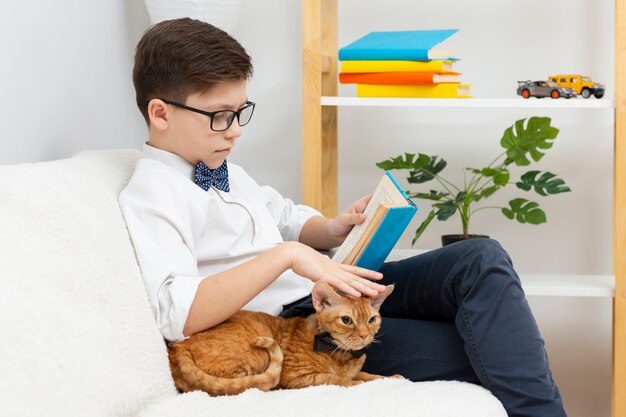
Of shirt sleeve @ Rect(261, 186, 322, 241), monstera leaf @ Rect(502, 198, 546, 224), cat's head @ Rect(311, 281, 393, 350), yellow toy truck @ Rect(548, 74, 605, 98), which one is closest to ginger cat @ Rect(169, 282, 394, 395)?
cat's head @ Rect(311, 281, 393, 350)

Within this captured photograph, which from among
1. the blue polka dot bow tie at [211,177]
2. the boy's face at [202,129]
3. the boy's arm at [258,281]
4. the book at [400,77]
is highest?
the book at [400,77]

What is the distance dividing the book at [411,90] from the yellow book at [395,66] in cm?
5

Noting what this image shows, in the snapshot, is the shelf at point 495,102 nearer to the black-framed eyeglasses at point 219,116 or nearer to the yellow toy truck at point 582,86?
the yellow toy truck at point 582,86

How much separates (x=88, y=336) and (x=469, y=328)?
59 cm

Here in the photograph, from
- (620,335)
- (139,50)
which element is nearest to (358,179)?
(620,335)

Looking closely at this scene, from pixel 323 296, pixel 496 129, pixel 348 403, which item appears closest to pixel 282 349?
pixel 323 296

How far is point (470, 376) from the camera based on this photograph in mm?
1307

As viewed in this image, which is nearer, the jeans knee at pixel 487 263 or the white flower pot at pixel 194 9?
the jeans knee at pixel 487 263

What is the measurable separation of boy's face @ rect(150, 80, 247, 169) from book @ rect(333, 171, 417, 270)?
0.91 feet

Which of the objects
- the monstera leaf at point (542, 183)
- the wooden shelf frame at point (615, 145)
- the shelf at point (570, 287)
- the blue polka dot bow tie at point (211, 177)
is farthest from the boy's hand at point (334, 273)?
the monstera leaf at point (542, 183)

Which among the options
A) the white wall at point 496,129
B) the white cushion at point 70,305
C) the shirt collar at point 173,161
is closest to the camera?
the white cushion at point 70,305

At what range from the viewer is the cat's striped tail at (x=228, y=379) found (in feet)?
3.74

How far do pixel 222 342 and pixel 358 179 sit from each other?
1298mm

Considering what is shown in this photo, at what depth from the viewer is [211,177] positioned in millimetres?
1421
